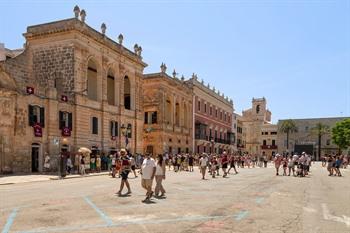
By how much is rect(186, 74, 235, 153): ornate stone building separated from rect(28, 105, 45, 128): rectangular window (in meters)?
32.9

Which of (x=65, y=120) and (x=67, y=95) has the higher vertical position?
(x=67, y=95)

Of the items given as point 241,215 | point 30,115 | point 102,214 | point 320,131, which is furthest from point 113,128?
point 320,131

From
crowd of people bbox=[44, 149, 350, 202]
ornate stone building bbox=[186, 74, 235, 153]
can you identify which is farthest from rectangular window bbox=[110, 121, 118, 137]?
ornate stone building bbox=[186, 74, 235, 153]

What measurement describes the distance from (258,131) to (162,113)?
6265 centimetres

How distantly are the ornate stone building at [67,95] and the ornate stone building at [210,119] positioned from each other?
1922 centimetres

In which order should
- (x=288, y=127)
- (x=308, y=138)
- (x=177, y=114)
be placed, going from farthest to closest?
(x=308, y=138)
(x=288, y=127)
(x=177, y=114)

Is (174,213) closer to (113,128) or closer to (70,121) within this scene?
(70,121)

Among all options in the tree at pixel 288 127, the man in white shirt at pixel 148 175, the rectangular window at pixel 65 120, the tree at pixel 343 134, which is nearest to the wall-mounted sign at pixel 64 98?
the rectangular window at pixel 65 120

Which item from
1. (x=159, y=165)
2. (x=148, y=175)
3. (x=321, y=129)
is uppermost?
(x=321, y=129)

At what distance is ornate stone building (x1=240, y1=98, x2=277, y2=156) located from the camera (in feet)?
351

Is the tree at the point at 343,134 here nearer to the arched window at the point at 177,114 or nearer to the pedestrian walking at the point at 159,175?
the arched window at the point at 177,114

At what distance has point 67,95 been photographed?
32.2 m

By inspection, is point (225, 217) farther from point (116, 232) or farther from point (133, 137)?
point (133, 137)

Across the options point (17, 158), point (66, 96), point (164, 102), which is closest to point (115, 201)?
point (17, 158)
